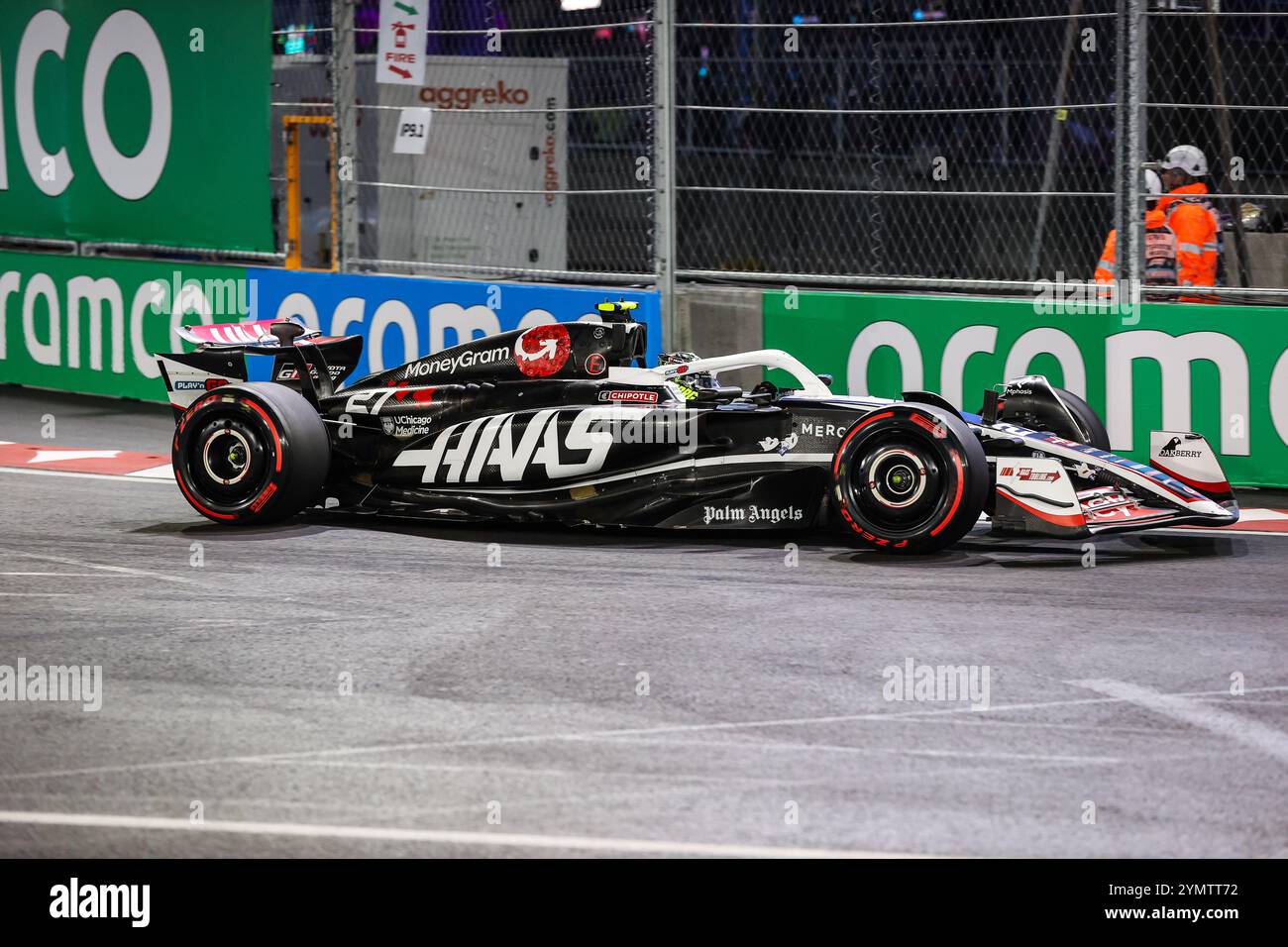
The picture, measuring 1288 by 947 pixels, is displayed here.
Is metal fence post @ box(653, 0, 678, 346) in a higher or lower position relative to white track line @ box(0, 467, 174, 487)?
higher

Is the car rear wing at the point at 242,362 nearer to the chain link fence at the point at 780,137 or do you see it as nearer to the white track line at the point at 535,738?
the chain link fence at the point at 780,137

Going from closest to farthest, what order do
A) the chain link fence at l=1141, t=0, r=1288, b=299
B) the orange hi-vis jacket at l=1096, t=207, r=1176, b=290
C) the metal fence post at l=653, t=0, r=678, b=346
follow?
the orange hi-vis jacket at l=1096, t=207, r=1176, b=290 → the chain link fence at l=1141, t=0, r=1288, b=299 → the metal fence post at l=653, t=0, r=678, b=346

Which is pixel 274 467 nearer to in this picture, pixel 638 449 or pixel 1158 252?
pixel 638 449

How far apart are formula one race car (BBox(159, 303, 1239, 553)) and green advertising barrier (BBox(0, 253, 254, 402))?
4.31 m

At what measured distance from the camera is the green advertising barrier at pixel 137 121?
12.9 metres

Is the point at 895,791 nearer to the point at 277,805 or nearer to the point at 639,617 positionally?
the point at 277,805

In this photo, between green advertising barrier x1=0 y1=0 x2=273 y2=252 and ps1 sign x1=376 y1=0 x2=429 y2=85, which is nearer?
ps1 sign x1=376 y1=0 x2=429 y2=85

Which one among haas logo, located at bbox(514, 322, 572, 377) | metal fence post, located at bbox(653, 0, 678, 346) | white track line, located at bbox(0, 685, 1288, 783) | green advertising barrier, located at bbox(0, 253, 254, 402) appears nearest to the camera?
white track line, located at bbox(0, 685, 1288, 783)

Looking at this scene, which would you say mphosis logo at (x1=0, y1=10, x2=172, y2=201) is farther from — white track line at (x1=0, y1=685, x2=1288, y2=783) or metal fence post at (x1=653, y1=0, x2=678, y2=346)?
white track line at (x1=0, y1=685, x2=1288, y2=783)

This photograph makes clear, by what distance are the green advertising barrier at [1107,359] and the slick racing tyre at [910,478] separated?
2567mm

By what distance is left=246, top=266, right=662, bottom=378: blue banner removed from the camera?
1111 centimetres

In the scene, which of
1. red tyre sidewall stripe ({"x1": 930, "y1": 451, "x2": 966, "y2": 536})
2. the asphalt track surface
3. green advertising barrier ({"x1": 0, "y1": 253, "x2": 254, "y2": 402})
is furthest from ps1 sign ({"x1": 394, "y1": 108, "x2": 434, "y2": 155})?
red tyre sidewall stripe ({"x1": 930, "y1": 451, "x2": 966, "y2": 536})

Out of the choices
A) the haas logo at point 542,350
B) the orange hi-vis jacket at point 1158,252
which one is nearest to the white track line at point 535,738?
the haas logo at point 542,350

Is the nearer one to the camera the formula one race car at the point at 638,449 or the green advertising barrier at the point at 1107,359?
the formula one race car at the point at 638,449
